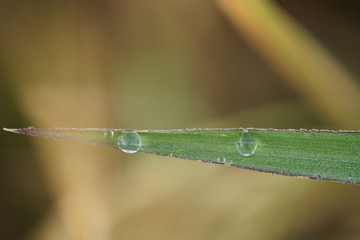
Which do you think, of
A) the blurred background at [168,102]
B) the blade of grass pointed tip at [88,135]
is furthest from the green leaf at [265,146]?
the blurred background at [168,102]

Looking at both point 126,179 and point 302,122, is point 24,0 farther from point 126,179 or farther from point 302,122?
point 302,122

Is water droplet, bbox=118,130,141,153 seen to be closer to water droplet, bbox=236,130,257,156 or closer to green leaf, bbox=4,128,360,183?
green leaf, bbox=4,128,360,183

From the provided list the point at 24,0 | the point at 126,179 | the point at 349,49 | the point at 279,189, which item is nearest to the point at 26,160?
the point at 126,179

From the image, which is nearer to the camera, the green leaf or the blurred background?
the green leaf

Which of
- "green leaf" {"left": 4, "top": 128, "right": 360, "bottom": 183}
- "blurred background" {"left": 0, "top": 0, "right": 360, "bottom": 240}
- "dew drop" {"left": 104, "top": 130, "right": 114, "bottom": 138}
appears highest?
"blurred background" {"left": 0, "top": 0, "right": 360, "bottom": 240}

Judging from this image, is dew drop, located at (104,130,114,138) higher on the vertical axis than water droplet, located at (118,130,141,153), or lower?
higher

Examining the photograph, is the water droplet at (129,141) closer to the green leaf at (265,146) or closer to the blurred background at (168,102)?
the green leaf at (265,146)

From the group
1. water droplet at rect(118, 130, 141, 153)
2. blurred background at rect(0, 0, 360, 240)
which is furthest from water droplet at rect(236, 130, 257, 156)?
blurred background at rect(0, 0, 360, 240)

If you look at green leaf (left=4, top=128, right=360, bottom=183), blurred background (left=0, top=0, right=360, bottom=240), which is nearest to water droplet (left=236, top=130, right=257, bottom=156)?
green leaf (left=4, top=128, right=360, bottom=183)
